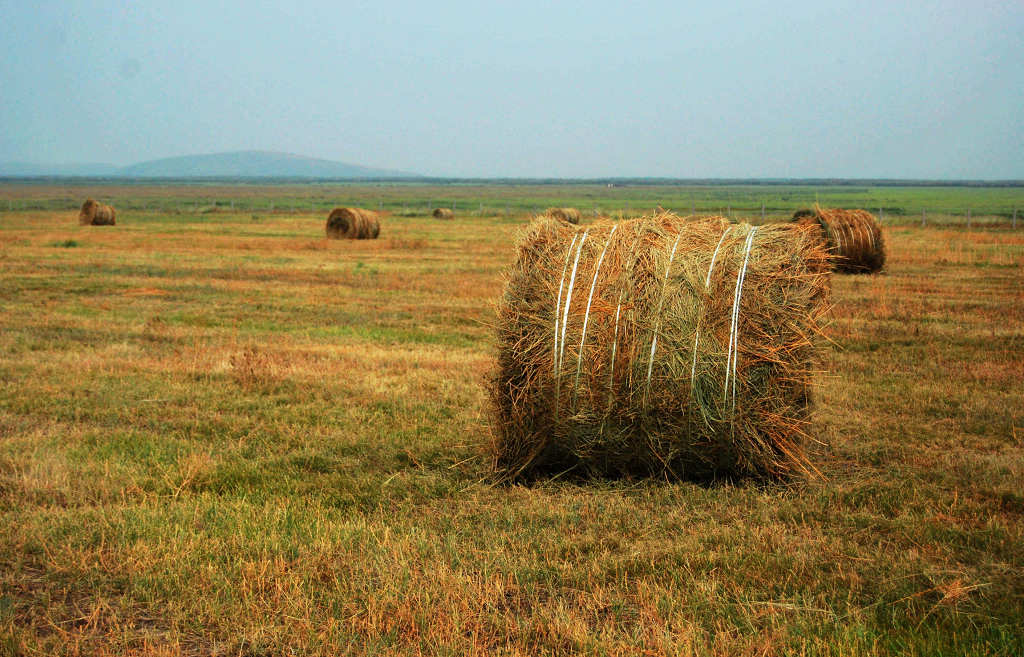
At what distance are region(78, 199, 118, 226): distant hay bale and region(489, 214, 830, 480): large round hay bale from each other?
40.4m

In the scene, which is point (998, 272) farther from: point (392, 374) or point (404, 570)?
point (404, 570)

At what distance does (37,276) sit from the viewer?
2086cm

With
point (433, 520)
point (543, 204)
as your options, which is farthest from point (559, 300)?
point (543, 204)

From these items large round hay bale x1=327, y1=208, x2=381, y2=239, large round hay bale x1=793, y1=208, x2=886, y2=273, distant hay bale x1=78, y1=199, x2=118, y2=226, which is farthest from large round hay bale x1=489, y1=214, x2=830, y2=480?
distant hay bale x1=78, y1=199, x2=118, y2=226

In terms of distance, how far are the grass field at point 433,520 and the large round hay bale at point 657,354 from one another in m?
0.27

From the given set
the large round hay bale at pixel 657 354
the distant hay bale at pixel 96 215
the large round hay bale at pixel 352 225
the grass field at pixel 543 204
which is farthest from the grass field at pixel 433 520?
the distant hay bale at pixel 96 215

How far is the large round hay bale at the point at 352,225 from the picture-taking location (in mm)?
34562

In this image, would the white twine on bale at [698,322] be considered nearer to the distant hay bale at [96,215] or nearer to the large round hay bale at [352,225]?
the large round hay bale at [352,225]

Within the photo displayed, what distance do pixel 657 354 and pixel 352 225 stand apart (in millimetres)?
28860

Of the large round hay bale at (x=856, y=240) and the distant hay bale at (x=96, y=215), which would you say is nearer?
Answer: the large round hay bale at (x=856, y=240)

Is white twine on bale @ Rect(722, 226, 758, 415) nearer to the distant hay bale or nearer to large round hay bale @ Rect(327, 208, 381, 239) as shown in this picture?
large round hay bale @ Rect(327, 208, 381, 239)

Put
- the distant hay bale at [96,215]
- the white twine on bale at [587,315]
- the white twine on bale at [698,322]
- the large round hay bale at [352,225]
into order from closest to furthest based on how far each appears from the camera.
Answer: the white twine on bale at [698,322] → the white twine on bale at [587,315] → the large round hay bale at [352,225] → the distant hay bale at [96,215]

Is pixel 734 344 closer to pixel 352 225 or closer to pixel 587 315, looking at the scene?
pixel 587 315

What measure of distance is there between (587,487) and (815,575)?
2067mm
